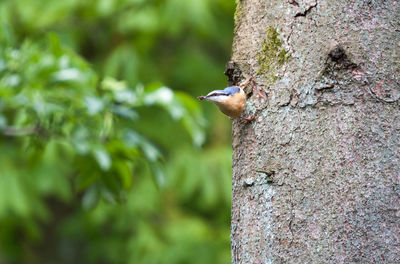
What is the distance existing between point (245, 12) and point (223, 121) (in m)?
A: 3.89

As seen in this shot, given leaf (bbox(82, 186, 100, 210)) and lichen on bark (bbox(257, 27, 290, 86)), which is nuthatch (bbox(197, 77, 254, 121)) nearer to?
lichen on bark (bbox(257, 27, 290, 86))

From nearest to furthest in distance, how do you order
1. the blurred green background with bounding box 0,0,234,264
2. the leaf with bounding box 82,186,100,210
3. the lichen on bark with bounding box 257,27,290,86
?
1. the lichen on bark with bounding box 257,27,290,86
2. the leaf with bounding box 82,186,100,210
3. the blurred green background with bounding box 0,0,234,264

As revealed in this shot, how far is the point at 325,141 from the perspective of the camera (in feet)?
3.43

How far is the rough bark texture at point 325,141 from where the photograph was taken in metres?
1.01

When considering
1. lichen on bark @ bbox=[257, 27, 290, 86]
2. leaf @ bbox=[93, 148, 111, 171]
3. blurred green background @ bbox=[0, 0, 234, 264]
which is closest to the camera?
lichen on bark @ bbox=[257, 27, 290, 86]

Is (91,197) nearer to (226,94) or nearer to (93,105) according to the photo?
(93,105)

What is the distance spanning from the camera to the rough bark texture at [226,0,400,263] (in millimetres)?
1008

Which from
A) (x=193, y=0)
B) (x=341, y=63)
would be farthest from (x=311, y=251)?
(x=193, y=0)

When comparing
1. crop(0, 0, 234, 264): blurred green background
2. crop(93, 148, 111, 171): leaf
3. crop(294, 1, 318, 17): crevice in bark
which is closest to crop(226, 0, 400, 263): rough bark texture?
crop(294, 1, 318, 17): crevice in bark

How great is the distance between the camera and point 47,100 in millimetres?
2141

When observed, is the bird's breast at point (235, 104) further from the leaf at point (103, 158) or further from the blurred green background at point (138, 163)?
the blurred green background at point (138, 163)

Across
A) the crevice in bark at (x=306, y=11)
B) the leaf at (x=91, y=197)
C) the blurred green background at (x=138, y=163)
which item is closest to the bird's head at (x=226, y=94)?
the crevice in bark at (x=306, y=11)

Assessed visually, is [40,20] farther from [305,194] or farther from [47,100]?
[305,194]

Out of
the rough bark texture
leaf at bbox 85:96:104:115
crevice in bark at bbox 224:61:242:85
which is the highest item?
leaf at bbox 85:96:104:115
